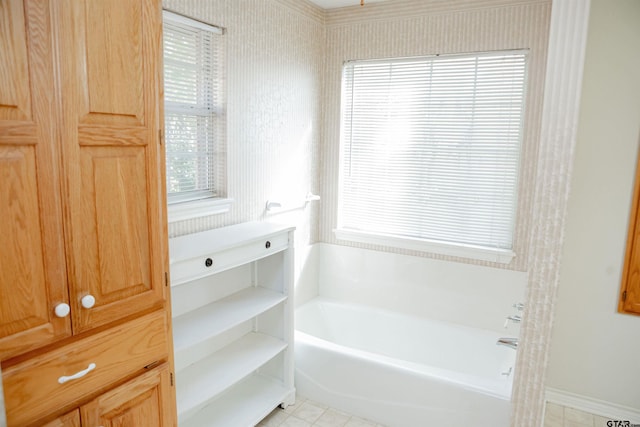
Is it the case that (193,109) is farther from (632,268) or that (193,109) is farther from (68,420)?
(632,268)

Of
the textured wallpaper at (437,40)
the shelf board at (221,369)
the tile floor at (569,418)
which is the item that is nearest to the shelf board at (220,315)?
Result: the shelf board at (221,369)

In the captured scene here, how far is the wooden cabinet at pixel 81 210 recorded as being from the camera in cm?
106

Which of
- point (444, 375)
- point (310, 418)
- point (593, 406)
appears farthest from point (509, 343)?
point (310, 418)

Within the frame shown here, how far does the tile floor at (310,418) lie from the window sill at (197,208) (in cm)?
125

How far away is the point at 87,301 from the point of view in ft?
4.04

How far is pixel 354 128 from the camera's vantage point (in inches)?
133

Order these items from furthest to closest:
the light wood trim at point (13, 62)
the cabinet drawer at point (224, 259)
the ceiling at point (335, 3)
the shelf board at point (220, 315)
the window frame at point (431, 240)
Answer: the ceiling at point (335, 3), the window frame at point (431, 240), the shelf board at point (220, 315), the cabinet drawer at point (224, 259), the light wood trim at point (13, 62)

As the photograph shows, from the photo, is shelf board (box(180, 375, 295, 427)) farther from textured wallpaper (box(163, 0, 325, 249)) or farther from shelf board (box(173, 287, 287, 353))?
textured wallpaper (box(163, 0, 325, 249))

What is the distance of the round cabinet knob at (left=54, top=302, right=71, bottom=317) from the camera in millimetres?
1162

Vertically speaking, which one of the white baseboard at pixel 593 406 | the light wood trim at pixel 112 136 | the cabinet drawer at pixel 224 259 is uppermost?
the light wood trim at pixel 112 136

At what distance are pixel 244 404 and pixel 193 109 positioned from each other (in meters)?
1.65

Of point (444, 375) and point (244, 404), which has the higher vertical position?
point (444, 375)

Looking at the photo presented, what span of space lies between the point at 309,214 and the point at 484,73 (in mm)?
1592

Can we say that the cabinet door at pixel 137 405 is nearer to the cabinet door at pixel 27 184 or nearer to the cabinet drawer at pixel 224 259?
the cabinet door at pixel 27 184
